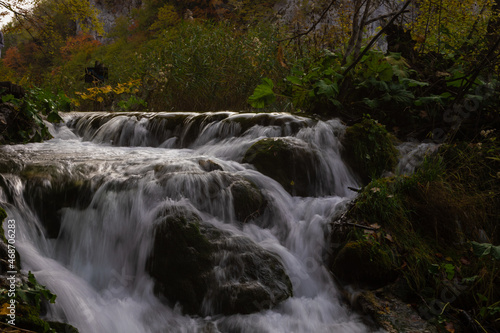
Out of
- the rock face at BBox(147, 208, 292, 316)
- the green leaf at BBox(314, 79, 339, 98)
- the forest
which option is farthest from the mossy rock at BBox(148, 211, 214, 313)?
the green leaf at BBox(314, 79, 339, 98)

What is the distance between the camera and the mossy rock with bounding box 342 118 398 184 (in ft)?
16.4

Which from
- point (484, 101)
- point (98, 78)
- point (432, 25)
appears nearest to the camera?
point (484, 101)

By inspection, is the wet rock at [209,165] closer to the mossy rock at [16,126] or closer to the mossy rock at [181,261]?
the mossy rock at [181,261]

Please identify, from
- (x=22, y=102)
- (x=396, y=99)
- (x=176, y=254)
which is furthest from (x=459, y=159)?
(x=22, y=102)

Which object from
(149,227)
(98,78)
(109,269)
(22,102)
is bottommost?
(109,269)

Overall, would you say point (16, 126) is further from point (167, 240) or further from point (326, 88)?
point (326, 88)

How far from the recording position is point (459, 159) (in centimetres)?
434

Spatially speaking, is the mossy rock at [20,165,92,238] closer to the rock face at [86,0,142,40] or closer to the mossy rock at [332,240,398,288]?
the mossy rock at [332,240,398,288]

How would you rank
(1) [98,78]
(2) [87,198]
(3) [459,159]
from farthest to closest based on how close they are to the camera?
(1) [98,78]
(3) [459,159]
(2) [87,198]

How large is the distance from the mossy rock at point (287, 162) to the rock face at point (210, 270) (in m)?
1.29

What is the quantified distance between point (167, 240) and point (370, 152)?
3.15 m

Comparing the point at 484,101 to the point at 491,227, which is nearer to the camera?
the point at 491,227

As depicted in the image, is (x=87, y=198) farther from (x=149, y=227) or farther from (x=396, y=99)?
(x=396, y=99)

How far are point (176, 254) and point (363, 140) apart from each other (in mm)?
3191
